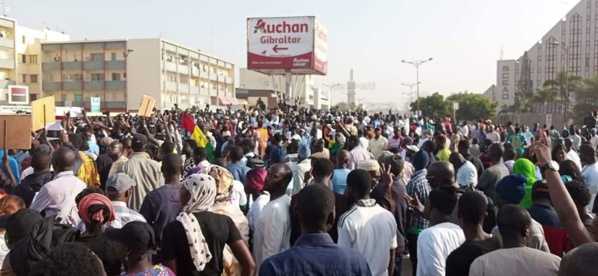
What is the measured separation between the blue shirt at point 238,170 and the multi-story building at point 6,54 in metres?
56.0

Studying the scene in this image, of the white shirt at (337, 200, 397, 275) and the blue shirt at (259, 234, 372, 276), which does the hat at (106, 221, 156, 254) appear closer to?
the blue shirt at (259, 234, 372, 276)

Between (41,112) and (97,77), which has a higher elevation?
(97,77)

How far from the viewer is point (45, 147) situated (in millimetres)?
7840

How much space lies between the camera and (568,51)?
92.6m

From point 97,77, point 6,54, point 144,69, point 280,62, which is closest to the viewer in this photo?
point 280,62

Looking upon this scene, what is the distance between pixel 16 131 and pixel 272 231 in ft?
16.0

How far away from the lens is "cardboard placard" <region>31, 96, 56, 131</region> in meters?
9.64

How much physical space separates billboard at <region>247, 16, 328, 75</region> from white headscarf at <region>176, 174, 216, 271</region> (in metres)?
36.0

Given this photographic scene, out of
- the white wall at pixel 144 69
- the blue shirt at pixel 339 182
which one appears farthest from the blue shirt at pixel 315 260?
the white wall at pixel 144 69

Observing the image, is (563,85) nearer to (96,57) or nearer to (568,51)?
(568,51)

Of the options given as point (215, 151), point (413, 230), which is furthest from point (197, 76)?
point (413, 230)

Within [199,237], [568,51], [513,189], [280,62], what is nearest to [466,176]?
[513,189]

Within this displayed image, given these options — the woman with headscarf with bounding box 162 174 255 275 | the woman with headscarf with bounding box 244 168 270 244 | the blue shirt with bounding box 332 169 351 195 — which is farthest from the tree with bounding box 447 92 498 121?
the woman with headscarf with bounding box 162 174 255 275

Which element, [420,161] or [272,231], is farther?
[420,161]
